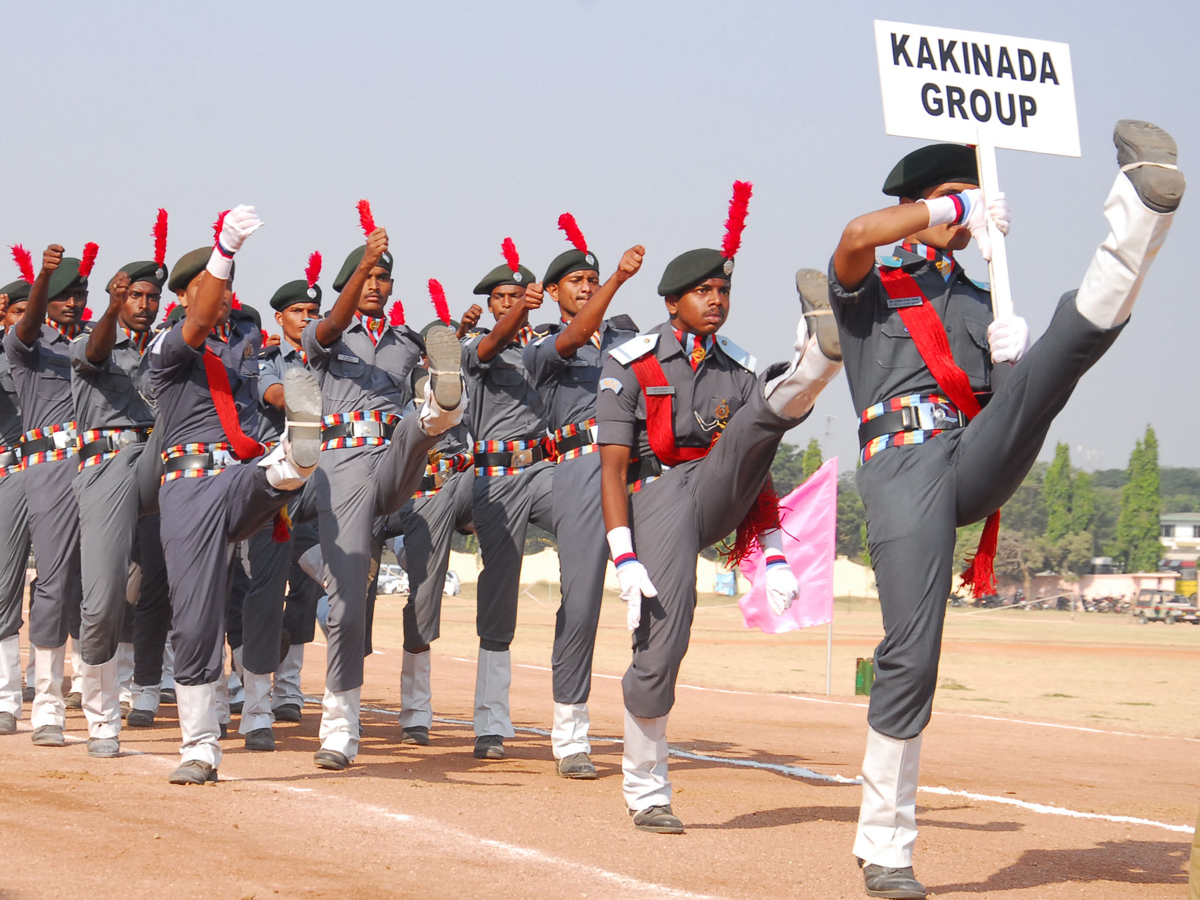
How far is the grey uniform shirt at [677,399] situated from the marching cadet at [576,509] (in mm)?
947

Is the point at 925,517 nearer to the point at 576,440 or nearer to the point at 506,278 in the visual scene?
the point at 576,440

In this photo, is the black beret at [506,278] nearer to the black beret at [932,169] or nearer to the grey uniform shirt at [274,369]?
the grey uniform shirt at [274,369]

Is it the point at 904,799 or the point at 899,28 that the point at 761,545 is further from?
the point at 899,28

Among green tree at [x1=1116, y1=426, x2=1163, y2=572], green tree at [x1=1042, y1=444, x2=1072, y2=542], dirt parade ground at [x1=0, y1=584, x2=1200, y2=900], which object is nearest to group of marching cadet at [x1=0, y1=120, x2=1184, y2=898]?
dirt parade ground at [x1=0, y1=584, x2=1200, y2=900]

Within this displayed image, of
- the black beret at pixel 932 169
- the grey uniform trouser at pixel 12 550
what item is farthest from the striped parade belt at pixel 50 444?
the black beret at pixel 932 169

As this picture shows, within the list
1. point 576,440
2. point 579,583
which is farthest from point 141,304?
point 579,583

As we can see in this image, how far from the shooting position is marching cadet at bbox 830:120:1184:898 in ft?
14.6

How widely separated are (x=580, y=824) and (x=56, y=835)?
7.05 feet

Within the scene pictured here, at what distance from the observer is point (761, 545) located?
6.41 m

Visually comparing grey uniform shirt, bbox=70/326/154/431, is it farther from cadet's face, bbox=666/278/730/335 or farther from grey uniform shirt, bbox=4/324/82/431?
cadet's face, bbox=666/278/730/335

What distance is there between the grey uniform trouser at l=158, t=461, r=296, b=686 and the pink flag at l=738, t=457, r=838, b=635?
801 cm

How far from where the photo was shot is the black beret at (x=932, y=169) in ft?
17.7

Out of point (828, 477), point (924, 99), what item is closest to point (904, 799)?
point (924, 99)

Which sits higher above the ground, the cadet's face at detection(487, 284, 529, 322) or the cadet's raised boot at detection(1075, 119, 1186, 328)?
the cadet's face at detection(487, 284, 529, 322)
